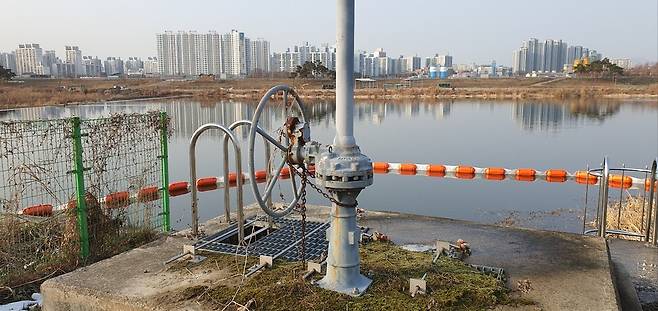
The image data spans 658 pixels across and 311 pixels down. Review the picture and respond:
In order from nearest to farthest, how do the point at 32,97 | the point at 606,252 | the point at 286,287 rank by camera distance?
the point at 286,287, the point at 606,252, the point at 32,97

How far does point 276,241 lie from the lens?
5438 mm

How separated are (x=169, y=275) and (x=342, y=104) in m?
2.16

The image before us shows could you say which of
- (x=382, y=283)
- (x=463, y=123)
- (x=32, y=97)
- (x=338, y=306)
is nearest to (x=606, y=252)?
(x=382, y=283)

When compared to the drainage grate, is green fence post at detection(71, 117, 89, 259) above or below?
above

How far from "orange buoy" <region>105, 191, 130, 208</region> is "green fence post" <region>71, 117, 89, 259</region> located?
1.50 ft

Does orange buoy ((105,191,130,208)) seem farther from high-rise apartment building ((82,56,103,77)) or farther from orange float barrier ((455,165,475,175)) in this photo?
high-rise apartment building ((82,56,103,77))

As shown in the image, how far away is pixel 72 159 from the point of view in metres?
5.93

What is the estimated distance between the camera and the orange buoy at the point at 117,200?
6.41 metres

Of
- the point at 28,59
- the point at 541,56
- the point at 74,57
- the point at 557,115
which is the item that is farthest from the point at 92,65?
the point at 557,115

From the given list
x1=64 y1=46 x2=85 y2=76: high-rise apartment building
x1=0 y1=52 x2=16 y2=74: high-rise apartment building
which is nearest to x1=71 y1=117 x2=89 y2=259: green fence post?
x1=0 y1=52 x2=16 y2=74: high-rise apartment building

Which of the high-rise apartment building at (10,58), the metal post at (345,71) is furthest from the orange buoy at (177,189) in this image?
the high-rise apartment building at (10,58)

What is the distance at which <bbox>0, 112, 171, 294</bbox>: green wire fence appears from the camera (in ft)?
18.7

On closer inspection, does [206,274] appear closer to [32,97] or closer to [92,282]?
[92,282]

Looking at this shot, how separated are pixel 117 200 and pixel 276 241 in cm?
236
